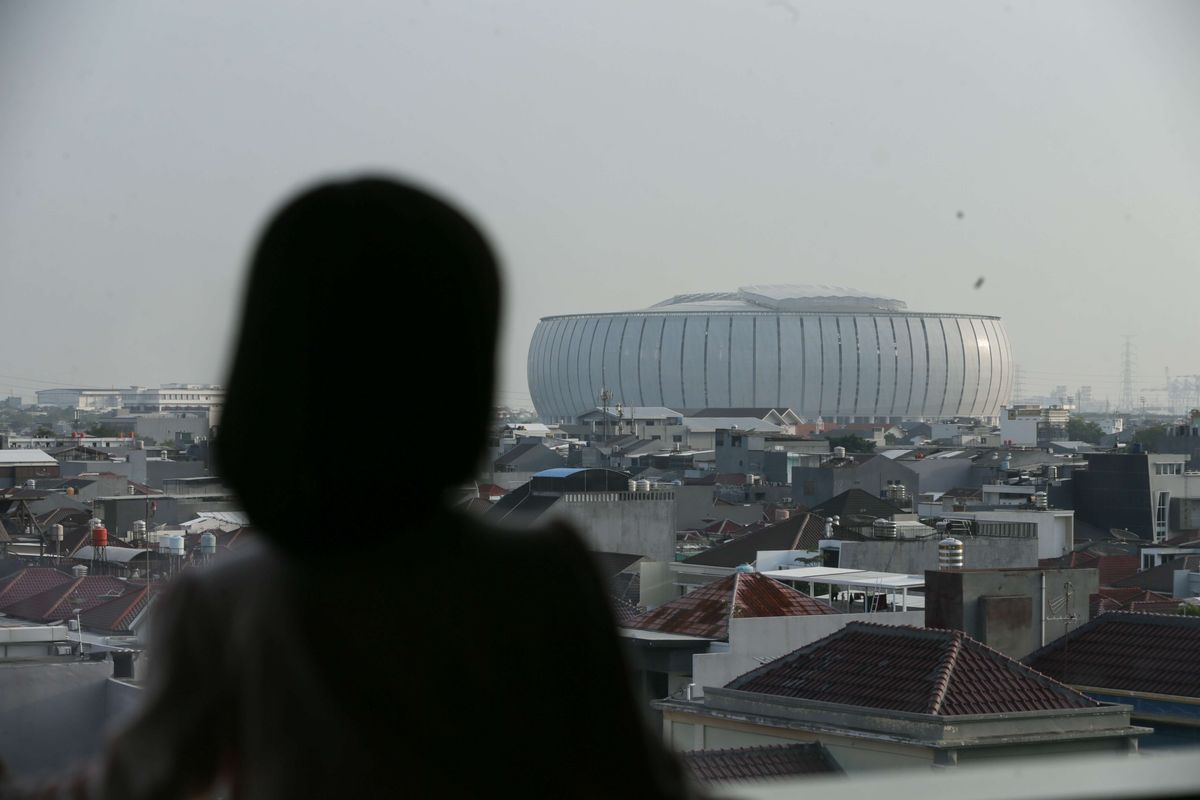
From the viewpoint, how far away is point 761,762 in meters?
4.57

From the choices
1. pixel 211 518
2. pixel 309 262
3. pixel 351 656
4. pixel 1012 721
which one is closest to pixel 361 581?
pixel 351 656

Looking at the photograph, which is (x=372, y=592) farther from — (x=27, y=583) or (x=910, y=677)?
(x=27, y=583)

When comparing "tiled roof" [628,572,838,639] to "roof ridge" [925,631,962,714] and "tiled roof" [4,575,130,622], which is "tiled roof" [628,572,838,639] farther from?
"tiled roof" [4,575,130,622]

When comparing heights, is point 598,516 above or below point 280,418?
below

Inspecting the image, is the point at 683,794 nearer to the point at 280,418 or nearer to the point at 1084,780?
the point at 280,418

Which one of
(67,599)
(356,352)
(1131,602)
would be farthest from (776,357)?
(356,352)

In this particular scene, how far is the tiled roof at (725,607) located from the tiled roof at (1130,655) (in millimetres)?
1607

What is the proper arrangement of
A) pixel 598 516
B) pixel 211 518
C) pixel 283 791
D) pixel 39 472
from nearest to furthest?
pixel 283 791 → pixel 211 518 → pixel 598 516 → pixel 39 472

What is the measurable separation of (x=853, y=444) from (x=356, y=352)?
123 feet

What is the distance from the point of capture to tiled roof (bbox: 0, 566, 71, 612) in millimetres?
7352

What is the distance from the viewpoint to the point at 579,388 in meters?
65.9

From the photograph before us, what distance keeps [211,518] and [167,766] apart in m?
12.3

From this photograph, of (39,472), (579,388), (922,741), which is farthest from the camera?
(579,388)

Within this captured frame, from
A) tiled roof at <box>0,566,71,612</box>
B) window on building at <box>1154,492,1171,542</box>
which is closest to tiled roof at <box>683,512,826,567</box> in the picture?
tiled roof at <box>0,566,71,612</box>
